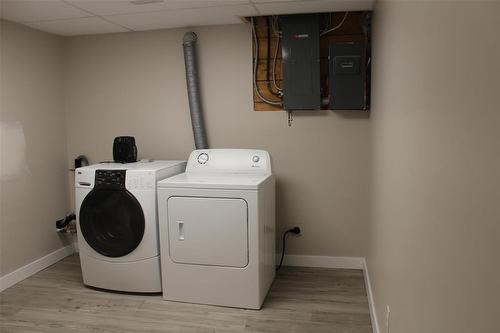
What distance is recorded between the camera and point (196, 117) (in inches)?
136

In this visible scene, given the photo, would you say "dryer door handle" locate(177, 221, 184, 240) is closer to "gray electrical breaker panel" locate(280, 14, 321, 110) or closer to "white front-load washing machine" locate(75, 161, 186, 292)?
"white front-load washing machine" locate(75, 161, 186, 292)

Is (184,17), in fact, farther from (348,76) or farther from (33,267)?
(33,267)

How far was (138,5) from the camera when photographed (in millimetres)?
2744

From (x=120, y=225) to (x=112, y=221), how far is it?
0.07m

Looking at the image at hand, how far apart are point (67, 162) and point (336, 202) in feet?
8.09

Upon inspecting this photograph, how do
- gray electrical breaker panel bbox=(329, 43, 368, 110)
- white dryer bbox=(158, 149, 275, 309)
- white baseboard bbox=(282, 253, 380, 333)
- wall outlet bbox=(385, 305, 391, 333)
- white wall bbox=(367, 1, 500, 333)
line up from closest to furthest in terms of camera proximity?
white wall bbox=(367, 1, 500, 333)
wall outlet bbox=(385, 305, 391, 333)
white dryer bbox=(158, 149, 275, 309)
gray electrical breaker panel bbox=(329, 43, 368, 110)
white baseboard bbox=(282, 253, 380, 333)

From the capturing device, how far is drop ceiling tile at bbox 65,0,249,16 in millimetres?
2670

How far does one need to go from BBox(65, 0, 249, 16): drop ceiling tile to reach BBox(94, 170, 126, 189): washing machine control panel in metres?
1.11

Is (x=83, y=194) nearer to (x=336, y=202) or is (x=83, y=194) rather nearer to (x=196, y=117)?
(x=196, y=117)

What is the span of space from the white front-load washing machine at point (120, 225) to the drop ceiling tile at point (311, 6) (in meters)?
1.36

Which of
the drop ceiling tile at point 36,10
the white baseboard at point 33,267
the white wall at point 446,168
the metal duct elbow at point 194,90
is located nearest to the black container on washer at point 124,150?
the metal duct elbow at point 194,90

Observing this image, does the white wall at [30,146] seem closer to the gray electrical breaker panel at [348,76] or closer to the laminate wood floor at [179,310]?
→ the laminate wood floor at [179,310]

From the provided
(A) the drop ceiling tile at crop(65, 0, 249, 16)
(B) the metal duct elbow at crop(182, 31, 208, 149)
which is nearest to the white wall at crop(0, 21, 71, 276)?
(A) the drop ceiling tile at crop(65, 0, 249, 16)

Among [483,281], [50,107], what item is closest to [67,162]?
[50,107]
